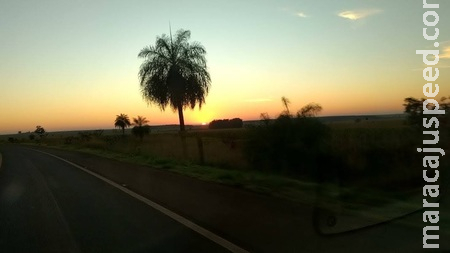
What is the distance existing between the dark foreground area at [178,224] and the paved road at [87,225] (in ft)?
0.05

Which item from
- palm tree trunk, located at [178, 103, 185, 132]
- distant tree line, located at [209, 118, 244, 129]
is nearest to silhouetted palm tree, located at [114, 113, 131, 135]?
distant tree line, located at [209, 118, 244, 129]

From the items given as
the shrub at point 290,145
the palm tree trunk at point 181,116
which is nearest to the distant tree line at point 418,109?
the shrub at point 290,145

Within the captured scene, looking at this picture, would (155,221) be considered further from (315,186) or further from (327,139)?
(327,139)

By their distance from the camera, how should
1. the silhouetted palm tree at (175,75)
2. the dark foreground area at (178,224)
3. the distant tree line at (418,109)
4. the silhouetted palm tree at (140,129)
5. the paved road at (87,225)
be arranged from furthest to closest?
1. the silhouetted palm tree at (140,129)
2. the silhouetted palm tree at (175,75)
3. the distant tree line at (418,109)
4. the paved road at (87,225)
5. the dark foreground area at (178,224)

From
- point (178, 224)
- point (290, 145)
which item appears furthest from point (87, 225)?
point (290, 145)

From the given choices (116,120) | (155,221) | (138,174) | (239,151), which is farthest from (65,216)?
(116,120)

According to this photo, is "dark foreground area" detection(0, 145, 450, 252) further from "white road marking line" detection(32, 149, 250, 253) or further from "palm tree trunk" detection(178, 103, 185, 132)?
"palm tree trunk" detection(178, 103, 185, 132)

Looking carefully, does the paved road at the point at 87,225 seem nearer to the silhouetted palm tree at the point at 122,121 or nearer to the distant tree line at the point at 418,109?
the distant tree line at the point at 418,109

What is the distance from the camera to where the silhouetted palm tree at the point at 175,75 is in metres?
A: 28.2

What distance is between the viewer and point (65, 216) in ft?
34.1

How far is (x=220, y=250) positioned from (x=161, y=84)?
22.0m

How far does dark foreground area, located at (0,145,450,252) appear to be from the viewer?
7.01 meters

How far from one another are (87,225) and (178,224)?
175 centimetres

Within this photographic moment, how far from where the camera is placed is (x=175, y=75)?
28219 millimetres
